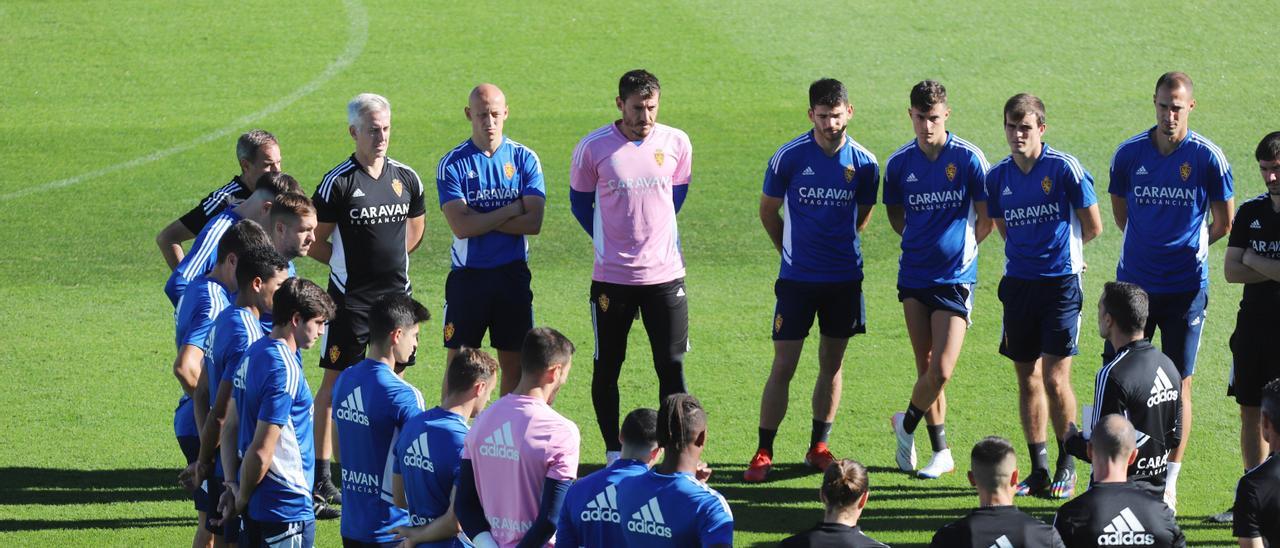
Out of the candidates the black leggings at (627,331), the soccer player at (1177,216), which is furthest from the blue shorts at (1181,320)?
the black leggings at (627,331)

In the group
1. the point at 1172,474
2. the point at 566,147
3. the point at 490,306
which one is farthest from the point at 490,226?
the point at 566,147

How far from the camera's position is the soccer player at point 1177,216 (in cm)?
817

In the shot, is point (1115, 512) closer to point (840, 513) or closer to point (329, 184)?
point (840, 513)

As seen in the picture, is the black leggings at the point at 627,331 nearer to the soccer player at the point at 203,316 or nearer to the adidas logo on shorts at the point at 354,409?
the soccer player at the point at 203,316

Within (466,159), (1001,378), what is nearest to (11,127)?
(466,159)

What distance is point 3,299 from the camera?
12438mm

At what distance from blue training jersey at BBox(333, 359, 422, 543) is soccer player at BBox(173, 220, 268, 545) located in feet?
3.69

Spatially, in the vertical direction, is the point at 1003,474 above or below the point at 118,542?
above

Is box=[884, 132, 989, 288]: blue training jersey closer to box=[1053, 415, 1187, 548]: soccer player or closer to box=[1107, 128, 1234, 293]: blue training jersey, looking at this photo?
box=[1107, 128, 1234, 293]: blue training jersey

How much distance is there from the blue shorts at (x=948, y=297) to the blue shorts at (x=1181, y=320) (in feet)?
3.40

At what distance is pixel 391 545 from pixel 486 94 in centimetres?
317

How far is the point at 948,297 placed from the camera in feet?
27.6

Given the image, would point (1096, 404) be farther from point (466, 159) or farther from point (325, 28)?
point (325, 28)

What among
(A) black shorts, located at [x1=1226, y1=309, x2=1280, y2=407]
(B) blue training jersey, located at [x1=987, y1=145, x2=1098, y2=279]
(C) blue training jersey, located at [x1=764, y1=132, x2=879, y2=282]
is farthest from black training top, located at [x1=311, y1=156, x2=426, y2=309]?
(A) black shorts, located at [x1=1226, y1=309, x2=1280, y2=407]
